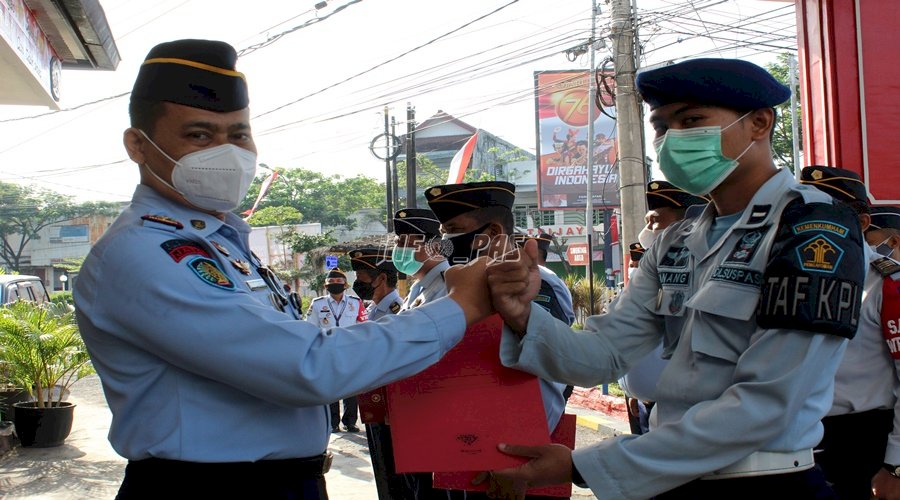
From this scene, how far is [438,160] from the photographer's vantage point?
5200 cm

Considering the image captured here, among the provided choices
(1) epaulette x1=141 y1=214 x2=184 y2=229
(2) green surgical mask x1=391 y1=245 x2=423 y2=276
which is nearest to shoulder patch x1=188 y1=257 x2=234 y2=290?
Result: (1) epaulette x1=141 y1=214 x2=184 y2=229

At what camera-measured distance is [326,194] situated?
4962 centimetres

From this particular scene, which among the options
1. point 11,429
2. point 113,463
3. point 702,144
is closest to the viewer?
point 702,144

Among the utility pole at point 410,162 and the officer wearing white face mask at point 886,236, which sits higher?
the utility pole at point 410,162

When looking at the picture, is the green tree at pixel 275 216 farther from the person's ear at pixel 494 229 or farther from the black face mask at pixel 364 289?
the person's ear at pixel 494 229

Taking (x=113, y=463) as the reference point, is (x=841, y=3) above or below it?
above

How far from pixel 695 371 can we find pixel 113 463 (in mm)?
7014

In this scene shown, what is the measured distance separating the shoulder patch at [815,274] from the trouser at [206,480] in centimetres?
114

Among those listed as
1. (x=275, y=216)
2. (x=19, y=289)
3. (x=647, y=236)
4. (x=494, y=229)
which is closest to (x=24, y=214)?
(x=275, y=216)

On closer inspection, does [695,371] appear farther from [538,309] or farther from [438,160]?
[438,160]

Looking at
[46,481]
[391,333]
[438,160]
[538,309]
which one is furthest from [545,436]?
[438,160]

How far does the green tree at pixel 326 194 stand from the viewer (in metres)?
48.9

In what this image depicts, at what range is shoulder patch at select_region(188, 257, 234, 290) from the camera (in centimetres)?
167

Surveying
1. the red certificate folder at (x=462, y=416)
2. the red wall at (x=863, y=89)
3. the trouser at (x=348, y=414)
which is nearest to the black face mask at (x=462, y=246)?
the red certificate folder at (x=462, y=416)
